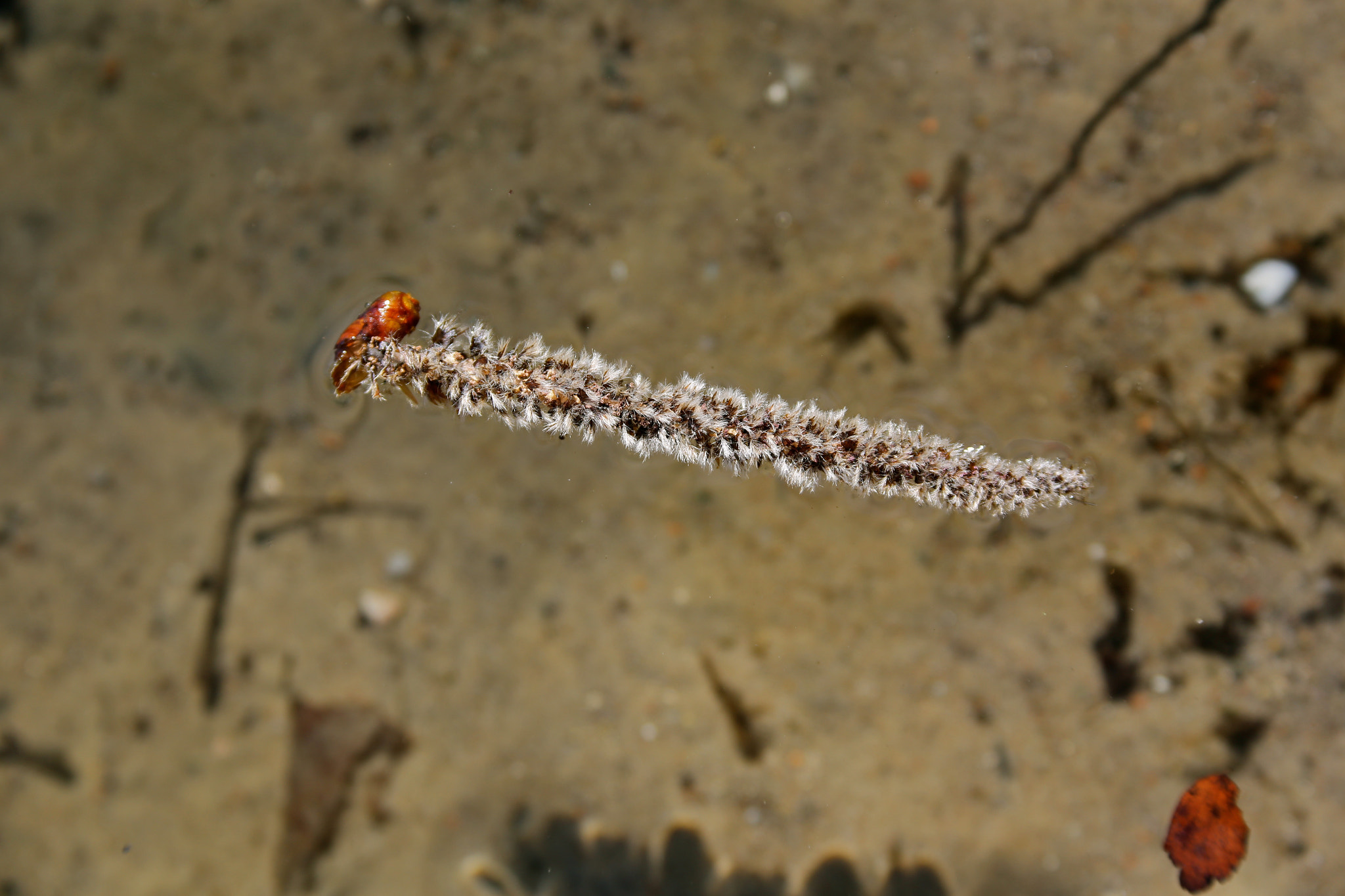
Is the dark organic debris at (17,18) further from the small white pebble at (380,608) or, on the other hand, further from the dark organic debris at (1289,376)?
the dark organic debris at (1289,376)

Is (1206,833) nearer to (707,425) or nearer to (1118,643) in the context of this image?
(1118,643)

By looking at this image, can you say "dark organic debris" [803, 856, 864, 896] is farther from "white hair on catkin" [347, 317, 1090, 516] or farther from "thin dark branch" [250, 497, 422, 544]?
"thin dark branch" [250, 497, 422, 544]

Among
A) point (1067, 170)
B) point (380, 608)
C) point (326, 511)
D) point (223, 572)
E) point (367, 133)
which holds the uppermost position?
point (367, 133)

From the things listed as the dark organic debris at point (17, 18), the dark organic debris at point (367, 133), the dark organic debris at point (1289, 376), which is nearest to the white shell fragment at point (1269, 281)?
the dark organic debris at point (1289, 376)

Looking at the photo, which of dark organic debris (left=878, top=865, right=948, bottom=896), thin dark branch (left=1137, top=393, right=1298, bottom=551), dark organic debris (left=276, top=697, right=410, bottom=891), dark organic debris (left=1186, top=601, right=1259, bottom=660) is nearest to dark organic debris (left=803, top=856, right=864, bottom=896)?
dark organic debris (left=878, top=865, right=948, bottom=896)

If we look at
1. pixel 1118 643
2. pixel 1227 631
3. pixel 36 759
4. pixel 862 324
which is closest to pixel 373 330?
pixel 862 324

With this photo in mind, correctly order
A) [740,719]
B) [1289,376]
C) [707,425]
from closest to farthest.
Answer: [707,425] → [1289,376] → [740,719]

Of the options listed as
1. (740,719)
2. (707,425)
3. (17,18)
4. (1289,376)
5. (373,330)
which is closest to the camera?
(707,425)

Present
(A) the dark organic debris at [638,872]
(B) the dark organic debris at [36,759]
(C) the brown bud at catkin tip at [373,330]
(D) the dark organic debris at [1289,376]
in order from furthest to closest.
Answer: (B) the dark organic debris at [36,759]
(A) the dark organic debris at [638,872]
(D) the dark organic debris at [1289,376]
(C) the brown bud at catkin tip at [373,330]
